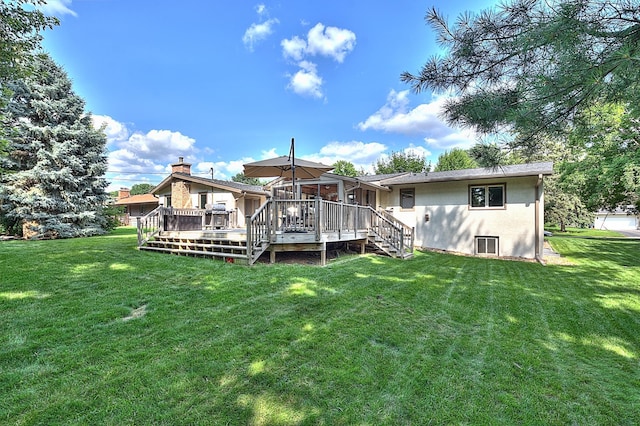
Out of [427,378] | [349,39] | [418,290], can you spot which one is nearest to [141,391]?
[427,378]

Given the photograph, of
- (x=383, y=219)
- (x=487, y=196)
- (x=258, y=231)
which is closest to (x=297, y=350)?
(x=258, y=231)

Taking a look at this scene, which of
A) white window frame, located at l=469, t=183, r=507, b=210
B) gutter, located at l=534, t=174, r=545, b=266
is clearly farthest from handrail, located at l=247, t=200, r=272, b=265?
gutter, located at l=534, t=174, r=545, b=266

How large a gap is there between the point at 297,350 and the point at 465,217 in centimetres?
1127

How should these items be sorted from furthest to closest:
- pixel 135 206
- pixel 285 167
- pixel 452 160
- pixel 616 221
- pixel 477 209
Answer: pixel 616 221 → pixel 452 160 → pixel 135 206 → pixel 477 209 → pixel 285 167

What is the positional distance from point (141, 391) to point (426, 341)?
9.88ft

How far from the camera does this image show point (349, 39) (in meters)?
12.3

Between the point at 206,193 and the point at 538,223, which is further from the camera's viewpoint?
the point at 206,193

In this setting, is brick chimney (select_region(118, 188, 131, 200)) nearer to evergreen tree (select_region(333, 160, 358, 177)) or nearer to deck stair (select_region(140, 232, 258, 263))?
evergreen tree (select_region(333, 160, 358, 177))

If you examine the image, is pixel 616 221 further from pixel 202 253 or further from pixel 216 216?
pixel 202 253

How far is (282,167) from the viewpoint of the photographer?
8359 millimetres

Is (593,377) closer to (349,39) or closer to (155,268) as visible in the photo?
(155,268)

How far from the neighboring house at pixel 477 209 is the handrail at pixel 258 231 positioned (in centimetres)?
792

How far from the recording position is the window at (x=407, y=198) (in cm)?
1362

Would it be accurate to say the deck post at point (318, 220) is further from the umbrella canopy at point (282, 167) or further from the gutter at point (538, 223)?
the gutter at point (538, 223)
